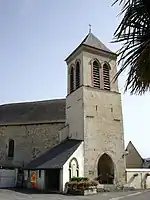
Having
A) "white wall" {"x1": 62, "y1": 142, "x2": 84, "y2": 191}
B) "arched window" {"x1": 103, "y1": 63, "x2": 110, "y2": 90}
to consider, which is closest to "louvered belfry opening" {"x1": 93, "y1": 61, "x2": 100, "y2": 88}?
"arched window" {"x1": 103, "y1": 63, "x2": 110, "y2": 90}

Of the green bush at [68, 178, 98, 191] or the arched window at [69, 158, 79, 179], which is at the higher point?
the arched window at [69, 158, 79, 179]

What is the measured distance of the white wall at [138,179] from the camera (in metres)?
21.6

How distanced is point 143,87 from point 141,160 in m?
31.8

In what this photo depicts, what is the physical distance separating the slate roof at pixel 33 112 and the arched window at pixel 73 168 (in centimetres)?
891

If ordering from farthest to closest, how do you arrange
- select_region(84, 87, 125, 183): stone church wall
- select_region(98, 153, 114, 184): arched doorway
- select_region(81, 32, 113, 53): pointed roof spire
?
1. select_region(81, 32, 113, 53): pointed roof spire
2. select_region(98, 153, 114, 184): arched doorway
3. select_region(84, 87, 125, 183): stone church wall

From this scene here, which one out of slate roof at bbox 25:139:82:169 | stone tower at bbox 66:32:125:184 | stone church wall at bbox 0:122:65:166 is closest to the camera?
slate roof at bbox 25:139:82:169

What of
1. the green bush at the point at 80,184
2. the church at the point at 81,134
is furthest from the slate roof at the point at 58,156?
the green bush at the point at 80,184

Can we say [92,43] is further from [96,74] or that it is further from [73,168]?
[73,168]

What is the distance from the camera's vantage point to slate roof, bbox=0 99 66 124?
29098mm

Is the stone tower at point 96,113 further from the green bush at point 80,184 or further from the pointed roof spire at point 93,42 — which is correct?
the green bush at point 80,184

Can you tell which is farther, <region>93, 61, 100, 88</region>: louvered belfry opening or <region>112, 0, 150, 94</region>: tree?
<region>93, 61, 100, 88</region>: louvered belfry opening

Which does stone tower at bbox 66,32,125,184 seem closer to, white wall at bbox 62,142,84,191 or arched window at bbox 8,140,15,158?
white wall at bbox 62,142,84,191

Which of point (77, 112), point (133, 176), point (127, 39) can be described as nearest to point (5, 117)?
point (77, 112)

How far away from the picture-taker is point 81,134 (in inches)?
844
